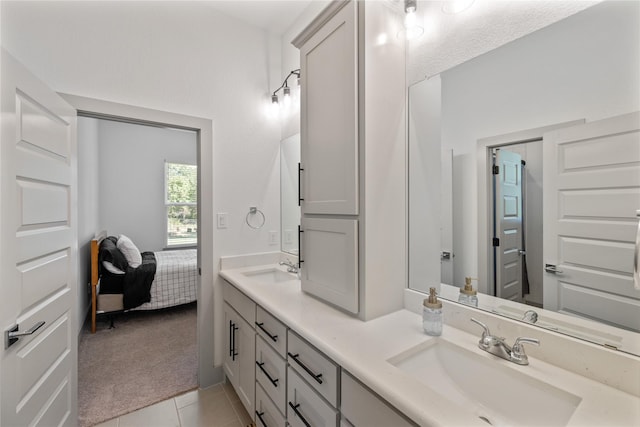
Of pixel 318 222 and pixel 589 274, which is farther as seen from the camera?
pixel 318 222

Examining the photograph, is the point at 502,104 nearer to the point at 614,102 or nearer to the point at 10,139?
the point at 614,102

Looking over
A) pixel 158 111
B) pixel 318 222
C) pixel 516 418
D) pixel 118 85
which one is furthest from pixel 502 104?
pixel 118 85

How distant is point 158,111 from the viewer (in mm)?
1956

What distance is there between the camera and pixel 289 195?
95.3 inches

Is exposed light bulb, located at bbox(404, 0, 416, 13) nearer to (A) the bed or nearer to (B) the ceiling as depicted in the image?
(B) the ceiling

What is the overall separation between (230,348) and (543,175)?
6.81ft

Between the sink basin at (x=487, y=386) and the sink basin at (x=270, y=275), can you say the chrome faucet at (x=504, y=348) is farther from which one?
the sink basin at (x=270, y=275)

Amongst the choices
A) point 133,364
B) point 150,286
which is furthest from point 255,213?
point 150,286

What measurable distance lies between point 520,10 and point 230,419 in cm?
259

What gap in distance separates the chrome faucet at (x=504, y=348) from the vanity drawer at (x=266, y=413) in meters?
0.96

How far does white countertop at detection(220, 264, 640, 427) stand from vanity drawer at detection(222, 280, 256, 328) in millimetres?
145

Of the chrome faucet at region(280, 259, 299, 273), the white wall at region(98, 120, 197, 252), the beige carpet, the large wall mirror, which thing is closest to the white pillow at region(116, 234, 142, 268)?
the beige carpet

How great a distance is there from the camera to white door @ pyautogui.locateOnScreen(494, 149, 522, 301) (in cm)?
107

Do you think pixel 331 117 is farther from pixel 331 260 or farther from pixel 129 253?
pixel 129 253
